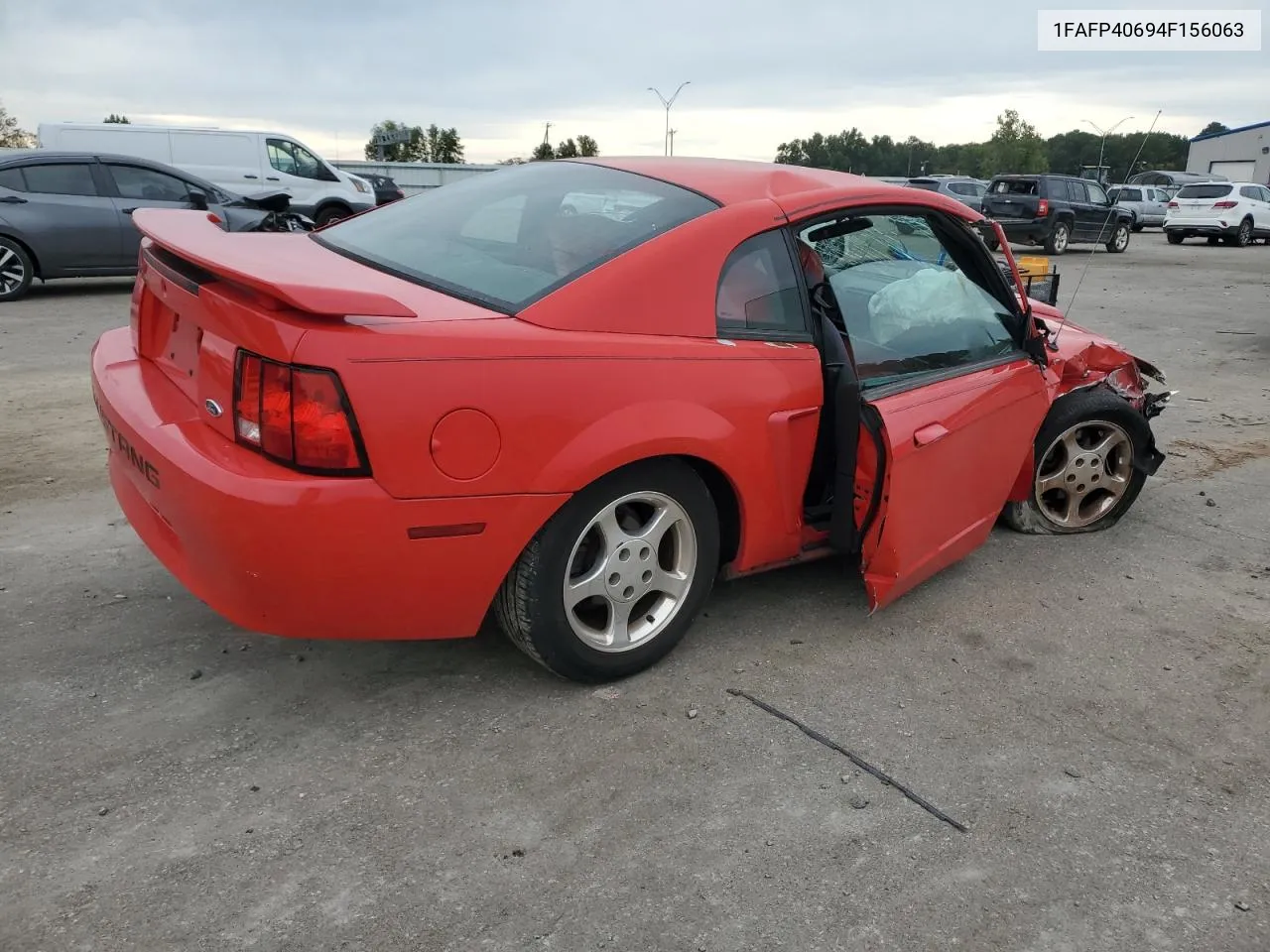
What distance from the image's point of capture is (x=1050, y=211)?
2112cm

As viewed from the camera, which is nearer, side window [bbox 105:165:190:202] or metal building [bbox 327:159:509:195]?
side window [bbox 105:165:190:202]

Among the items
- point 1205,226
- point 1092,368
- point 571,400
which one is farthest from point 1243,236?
point 571,400

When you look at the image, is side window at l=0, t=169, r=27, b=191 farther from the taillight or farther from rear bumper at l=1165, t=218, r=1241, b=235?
rear bumper at l=1165, t=218, r=1241, b=235

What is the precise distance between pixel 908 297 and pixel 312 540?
226cm

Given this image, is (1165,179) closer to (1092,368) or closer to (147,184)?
(147,184)

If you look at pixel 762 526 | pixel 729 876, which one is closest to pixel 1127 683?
pixel 762 526

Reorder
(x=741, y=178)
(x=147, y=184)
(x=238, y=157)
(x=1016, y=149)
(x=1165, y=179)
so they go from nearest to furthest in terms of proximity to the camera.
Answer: (x=741, y=178)
(x=147, y=184)
(x=238, y=157)
(x=1165, y=179)
(x=1016, y=149)

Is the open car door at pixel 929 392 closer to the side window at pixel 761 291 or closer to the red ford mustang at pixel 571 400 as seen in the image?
the red ford mustang at pixel 571 400

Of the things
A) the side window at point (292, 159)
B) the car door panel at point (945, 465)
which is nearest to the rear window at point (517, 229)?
the car door panel at point (945, 465)

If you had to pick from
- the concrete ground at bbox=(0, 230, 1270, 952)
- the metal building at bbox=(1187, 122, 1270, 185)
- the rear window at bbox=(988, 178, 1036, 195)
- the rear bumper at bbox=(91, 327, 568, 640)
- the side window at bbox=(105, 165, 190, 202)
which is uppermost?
the metal building at bbox=(1187, 122, 1270, 185)

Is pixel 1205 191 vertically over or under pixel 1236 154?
under

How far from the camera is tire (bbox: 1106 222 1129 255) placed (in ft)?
72.1

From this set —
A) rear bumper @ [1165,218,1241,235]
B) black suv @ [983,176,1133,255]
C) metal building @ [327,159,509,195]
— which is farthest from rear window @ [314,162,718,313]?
metal building @ [327,159,509,195]

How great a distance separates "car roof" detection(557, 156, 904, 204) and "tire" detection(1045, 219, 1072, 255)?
65.6 ft
